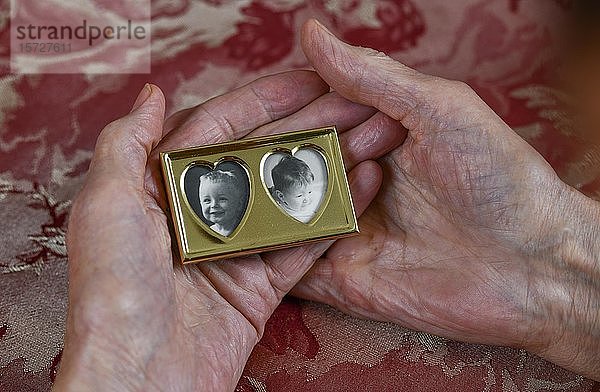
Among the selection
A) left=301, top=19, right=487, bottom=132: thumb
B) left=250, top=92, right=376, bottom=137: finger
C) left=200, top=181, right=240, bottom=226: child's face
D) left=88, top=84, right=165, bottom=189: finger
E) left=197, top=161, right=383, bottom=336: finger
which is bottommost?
left=197, top=161, right=383, bottom=336: finger

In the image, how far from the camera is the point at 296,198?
1.10 meters

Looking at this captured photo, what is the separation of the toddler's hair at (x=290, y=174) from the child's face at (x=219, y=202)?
0.18ft

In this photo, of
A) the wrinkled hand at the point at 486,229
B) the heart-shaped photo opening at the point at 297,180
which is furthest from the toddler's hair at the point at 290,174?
the wrinkled hand at the point at 486,229

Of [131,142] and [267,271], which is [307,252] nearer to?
[267,271]

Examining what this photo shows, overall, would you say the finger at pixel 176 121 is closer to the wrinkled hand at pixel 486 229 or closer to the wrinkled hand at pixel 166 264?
the wrinkled hand at pixel 166 264

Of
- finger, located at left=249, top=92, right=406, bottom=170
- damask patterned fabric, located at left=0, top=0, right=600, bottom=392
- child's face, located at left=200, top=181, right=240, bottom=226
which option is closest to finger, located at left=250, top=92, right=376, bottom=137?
finger, located at left=249, top=92, right=406, bottom=170

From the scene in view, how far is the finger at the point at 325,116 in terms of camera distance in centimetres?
115

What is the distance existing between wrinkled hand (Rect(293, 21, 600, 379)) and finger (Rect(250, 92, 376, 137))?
0.03m

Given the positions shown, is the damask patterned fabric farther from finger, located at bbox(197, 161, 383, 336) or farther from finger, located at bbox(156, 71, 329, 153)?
finger, located at bbox(156, 71, 329, 153)

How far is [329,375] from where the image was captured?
1.07 metres

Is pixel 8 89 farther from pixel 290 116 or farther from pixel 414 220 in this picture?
pixel 414 220

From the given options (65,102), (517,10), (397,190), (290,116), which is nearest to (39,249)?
(65,102)

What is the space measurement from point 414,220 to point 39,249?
0.53 metres

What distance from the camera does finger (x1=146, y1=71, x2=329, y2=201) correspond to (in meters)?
1.12
